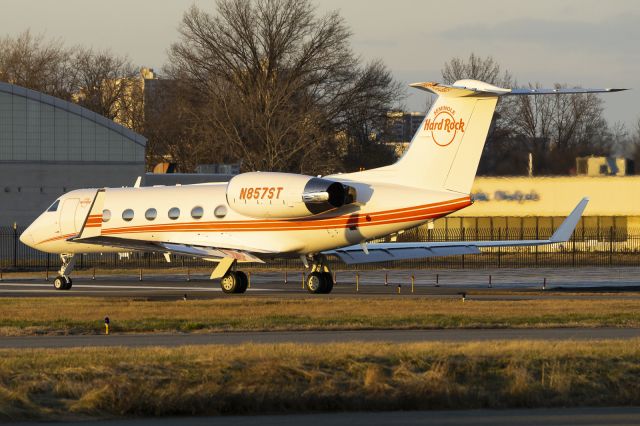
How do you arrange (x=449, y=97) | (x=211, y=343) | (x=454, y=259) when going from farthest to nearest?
(x=454, y=259) → (x=449, y=97) → (x=211, y=343)

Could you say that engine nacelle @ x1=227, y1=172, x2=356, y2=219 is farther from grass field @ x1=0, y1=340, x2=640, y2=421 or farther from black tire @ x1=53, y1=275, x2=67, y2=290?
grass field @ x1=0, y1=340, x2=640, y2=421

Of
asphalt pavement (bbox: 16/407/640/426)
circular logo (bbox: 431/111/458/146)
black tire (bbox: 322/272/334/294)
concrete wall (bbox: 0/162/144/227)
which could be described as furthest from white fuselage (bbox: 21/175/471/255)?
concrete wall (bbox: 0/162/144/227)

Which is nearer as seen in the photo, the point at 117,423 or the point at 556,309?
the point at 117,423

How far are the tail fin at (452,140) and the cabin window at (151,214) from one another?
26.2 ft

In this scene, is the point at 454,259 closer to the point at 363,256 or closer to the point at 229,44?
the point at 363,256

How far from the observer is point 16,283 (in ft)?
145

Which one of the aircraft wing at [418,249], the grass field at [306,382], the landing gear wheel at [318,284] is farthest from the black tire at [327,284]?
the grass field at [306,382]

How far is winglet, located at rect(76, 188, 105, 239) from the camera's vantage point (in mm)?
38844

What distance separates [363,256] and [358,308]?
805 cm

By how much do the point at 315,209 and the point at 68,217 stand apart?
10.3 metres

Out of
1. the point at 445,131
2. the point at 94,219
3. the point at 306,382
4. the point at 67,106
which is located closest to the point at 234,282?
the point at 94,219

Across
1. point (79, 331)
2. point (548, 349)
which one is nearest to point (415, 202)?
point (79, 331)

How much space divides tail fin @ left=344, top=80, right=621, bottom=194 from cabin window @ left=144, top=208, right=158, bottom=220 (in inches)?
315

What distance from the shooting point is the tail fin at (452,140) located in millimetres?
32875
